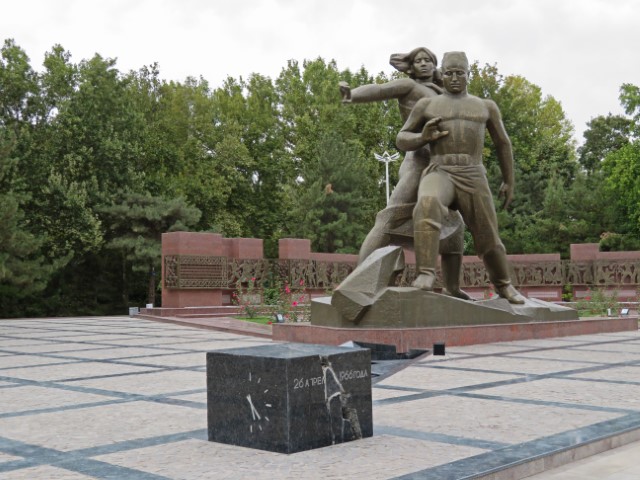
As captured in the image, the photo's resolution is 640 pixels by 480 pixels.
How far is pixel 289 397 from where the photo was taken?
416 cm

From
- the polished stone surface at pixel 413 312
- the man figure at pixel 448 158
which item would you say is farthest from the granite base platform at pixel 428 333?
the man figure at pixel 448 158

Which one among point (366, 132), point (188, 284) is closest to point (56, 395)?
point (188, 284)

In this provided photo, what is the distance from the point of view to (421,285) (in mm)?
10938

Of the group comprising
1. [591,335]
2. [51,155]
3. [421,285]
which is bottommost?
[591,335]

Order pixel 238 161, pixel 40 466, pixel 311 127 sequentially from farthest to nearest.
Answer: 1. pixel 311 127
2. pixel 238 161
3. pixel 40 466

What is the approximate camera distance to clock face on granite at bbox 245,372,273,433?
4.27 meters

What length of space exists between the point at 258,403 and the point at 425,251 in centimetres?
688

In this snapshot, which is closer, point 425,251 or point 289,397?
point 289,397

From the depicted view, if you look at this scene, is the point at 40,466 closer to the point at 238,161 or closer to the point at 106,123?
the point at 106,123

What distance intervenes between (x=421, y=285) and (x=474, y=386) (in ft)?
13.6

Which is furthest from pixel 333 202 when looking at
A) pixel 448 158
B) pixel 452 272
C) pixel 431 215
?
pixel 431 215

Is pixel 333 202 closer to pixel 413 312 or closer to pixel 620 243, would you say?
pixel 620 243

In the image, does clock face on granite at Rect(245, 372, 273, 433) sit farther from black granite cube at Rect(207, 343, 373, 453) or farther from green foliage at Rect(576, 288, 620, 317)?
green foliage at Rect(576, 288, 620, 317)

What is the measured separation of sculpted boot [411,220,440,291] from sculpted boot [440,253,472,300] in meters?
1.04
